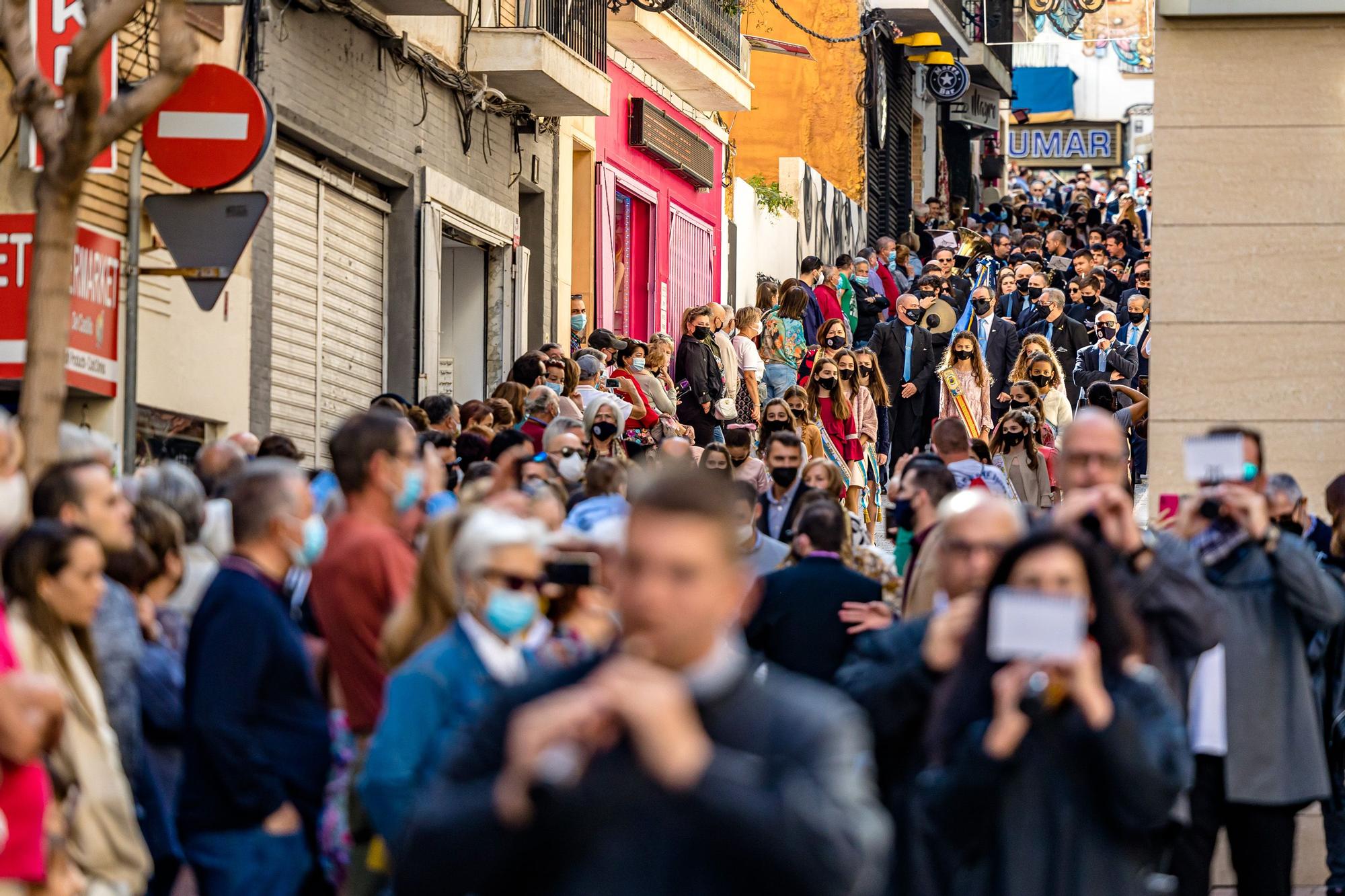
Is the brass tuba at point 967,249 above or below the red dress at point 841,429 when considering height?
above

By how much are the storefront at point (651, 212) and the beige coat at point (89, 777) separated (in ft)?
60.6

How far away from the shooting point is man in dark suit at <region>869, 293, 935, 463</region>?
21719 mm

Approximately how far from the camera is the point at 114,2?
30.6 feet

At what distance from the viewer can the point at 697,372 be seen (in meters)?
19.7

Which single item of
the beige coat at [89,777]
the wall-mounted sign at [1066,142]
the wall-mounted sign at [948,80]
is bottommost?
the beige coat at [89,777]

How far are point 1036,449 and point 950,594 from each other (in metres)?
10.3

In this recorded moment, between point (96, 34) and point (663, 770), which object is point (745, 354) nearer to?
point (96, 34)

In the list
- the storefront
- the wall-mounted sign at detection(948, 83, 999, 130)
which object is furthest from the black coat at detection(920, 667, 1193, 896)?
the wall-mounted sign at detection(948, 83, 999, 130)

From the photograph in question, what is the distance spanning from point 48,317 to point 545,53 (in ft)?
35.5

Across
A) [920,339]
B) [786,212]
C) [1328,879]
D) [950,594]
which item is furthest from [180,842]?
[786,212]

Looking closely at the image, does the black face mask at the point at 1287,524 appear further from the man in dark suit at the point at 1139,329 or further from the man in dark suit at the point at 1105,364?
the man in dark suit at the point at 1139,329

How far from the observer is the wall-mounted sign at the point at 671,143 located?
25.9m

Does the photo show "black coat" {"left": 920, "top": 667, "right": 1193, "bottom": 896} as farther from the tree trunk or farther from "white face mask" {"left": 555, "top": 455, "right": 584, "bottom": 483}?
"white face mask" {"left": 555, "top": 455, "right": 584, "bottom": 483}

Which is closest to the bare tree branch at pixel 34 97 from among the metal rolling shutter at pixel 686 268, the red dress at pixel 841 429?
the red dress at pixel 841 429
